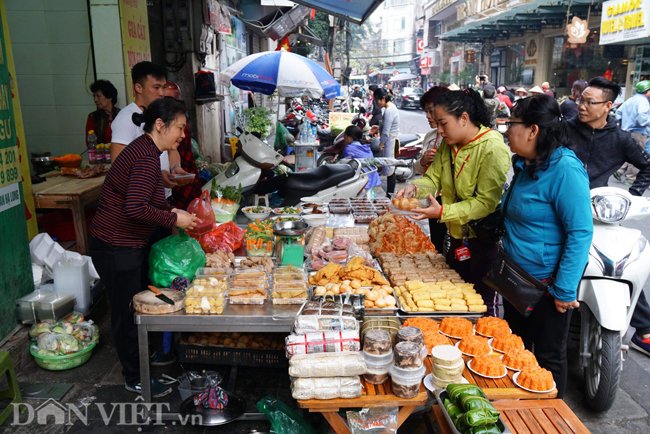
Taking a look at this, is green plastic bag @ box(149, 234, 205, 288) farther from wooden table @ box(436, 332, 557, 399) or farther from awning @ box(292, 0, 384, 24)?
awning @ box(292, 0, 384, 24)

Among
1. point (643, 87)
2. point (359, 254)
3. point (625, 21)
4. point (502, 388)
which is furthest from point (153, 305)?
point (625, 21)

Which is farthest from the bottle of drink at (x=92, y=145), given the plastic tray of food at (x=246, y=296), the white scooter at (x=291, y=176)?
the plastic tray of food at (x=246, y=296)

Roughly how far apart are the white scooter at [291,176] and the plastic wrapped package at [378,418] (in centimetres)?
341

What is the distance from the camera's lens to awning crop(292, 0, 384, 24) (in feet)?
22.7

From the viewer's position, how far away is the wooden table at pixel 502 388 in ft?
7.49

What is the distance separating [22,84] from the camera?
6.28 m

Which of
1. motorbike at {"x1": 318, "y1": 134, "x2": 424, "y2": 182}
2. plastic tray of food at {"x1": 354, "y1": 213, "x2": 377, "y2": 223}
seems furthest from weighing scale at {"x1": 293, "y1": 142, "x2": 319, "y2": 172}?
plastic tray of food at {"x1": 354, "y1": 213, "x2": 377, "y2": 223}

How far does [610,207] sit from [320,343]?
2.17 meters

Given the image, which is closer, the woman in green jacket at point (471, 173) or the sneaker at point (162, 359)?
the woman in green jacket at point (471, 173)

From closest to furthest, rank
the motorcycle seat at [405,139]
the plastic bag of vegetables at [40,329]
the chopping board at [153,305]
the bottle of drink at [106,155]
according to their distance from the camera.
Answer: the chopping board at [153,305], the plastic bag of vegetables at [40,329], the bottle of drink at [106,155], the motorcycle seat at [405,139]

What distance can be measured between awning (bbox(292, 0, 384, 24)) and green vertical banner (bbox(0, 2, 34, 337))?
4.06 m

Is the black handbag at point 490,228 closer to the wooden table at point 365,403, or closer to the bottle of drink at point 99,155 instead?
the wooden table at point 365,403

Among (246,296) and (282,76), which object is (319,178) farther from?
(246,296)

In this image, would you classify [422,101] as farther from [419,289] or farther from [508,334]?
[508,334]
